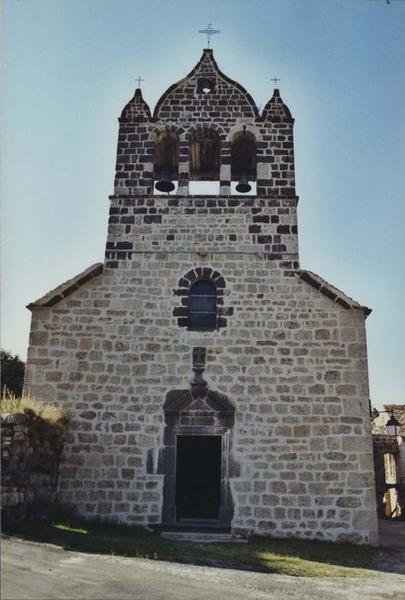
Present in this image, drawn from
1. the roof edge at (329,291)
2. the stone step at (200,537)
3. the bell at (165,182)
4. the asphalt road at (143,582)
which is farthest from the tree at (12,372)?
the asphalt road at (143,582)

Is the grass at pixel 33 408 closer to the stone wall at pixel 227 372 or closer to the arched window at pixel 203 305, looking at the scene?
the stone wall at pixel 227 372

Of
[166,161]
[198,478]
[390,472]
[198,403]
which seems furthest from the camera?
[390,472]

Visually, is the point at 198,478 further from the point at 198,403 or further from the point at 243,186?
the point at 243,186

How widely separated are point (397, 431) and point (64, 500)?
16.9m

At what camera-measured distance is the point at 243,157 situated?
13.9m

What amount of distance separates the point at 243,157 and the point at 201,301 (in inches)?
177

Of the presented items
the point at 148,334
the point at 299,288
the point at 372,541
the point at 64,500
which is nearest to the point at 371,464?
the point at 372,541

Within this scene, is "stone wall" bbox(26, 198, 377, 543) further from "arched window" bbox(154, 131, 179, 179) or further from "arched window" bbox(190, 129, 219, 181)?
"arched window" bbox(190, 129, 219, 181)

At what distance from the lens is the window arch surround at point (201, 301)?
11.5 meters

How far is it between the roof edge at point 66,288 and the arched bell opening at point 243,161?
419 centimetres

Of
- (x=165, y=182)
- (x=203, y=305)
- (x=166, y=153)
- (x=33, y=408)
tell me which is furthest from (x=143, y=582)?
(x=166, y=153)

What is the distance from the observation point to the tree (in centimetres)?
1886

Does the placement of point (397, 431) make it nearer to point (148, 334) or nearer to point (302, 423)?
point (302, 423)

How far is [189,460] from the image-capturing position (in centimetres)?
1252
